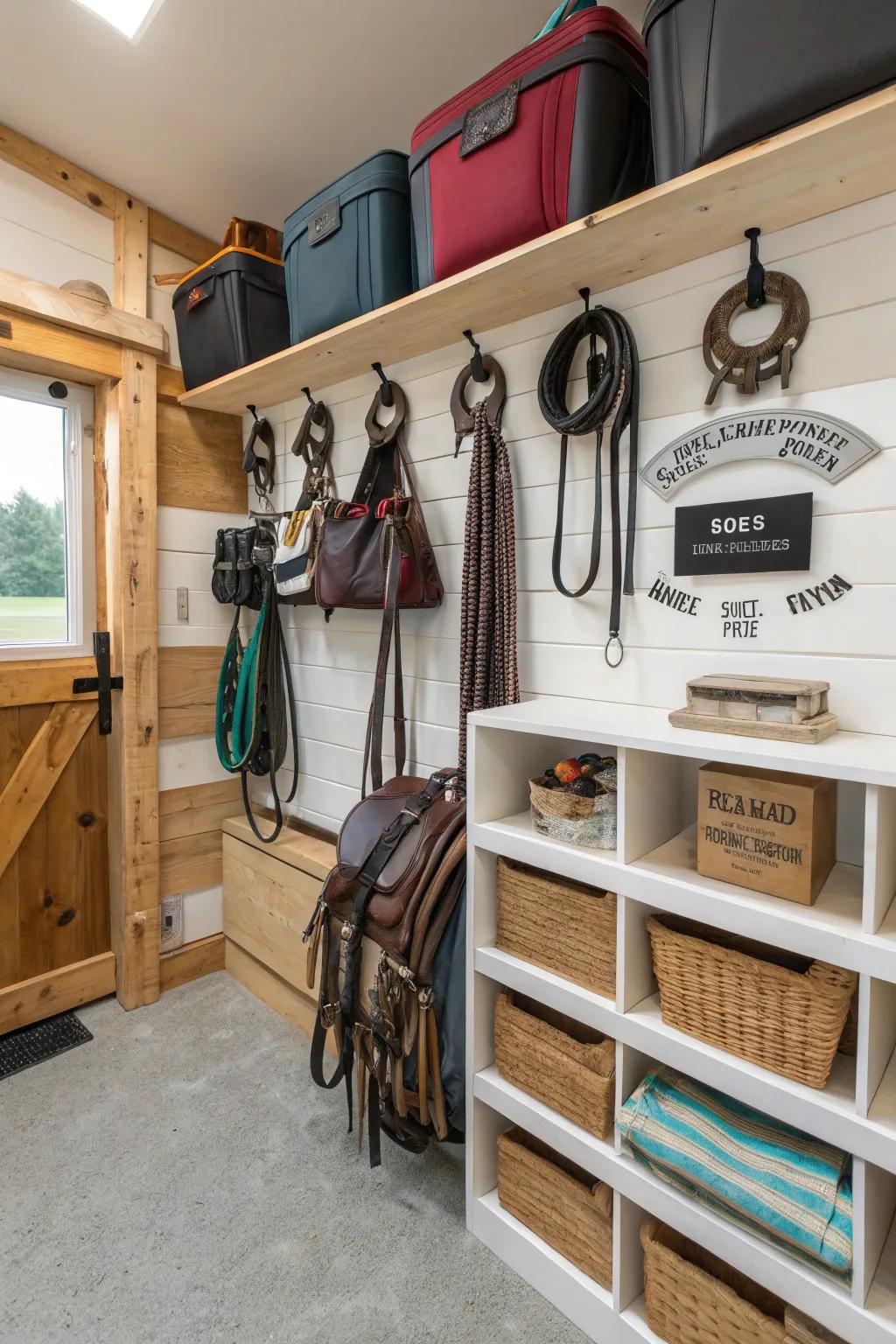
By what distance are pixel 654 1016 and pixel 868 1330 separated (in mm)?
444

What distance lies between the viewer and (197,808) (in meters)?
2.48

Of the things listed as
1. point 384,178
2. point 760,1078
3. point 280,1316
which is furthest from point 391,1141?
point 384,178

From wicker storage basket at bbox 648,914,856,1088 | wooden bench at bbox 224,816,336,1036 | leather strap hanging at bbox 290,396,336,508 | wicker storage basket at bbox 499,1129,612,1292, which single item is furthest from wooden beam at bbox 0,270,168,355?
wicker storage basket at bbox 499,1129,612,1292

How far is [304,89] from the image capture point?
172cm

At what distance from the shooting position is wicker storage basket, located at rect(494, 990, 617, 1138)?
1.22m

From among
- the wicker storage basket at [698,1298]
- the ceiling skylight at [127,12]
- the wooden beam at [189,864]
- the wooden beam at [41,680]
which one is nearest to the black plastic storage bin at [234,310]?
the ceiling skylight at [127,12]

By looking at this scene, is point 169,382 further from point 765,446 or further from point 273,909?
point 765,446

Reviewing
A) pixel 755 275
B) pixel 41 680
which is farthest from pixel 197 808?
pixel 755 275

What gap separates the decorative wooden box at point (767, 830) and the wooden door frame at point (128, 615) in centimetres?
185

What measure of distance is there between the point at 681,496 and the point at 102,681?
1.89 meters

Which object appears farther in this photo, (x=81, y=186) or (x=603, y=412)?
(x=81, y=186)

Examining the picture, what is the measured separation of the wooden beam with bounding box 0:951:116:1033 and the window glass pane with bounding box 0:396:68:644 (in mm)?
1092

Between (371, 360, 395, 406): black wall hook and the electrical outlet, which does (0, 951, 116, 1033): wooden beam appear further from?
(371, 360, 395, 406): black wall hook

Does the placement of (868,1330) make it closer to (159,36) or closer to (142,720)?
(142,720)
